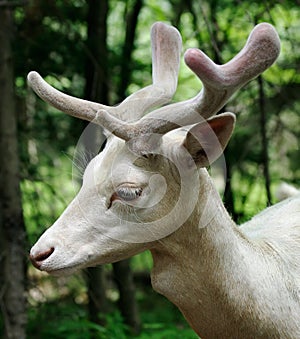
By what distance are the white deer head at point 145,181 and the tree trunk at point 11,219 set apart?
6.34 feet

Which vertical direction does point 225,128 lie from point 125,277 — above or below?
above

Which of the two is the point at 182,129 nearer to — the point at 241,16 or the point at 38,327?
the point at 38,327

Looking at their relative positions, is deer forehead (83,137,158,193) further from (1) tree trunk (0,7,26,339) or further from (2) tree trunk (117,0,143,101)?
(2) tree trunk (117,0,143,101)

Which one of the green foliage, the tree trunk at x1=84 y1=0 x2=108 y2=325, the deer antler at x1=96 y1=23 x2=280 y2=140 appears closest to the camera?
the deer antler at x1=96 y1=23 x2=280 y2=140

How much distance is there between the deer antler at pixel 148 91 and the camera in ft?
11.3

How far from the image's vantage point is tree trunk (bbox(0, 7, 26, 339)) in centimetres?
517

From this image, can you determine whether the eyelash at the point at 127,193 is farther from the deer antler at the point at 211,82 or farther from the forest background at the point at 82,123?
the forest background at the point at 82,123

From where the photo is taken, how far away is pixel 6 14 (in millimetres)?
5418

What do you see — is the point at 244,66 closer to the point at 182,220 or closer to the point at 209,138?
the point at 209,138

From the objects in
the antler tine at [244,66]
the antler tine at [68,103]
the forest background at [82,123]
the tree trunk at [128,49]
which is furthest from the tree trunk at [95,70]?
the antler tine at [244,66]

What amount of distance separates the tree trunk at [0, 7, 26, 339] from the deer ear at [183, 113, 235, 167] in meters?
2.25

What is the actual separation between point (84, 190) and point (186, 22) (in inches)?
243

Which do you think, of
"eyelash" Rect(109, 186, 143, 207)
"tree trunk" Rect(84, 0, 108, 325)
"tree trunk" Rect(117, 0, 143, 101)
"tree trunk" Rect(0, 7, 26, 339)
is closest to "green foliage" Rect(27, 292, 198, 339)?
"tree trunk" Rect(84, 0, 108, 325)

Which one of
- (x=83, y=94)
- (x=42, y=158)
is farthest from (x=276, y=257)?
(x=42, y=158)
